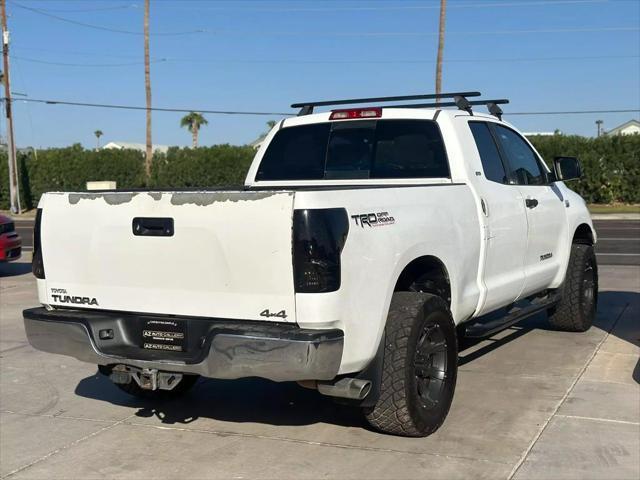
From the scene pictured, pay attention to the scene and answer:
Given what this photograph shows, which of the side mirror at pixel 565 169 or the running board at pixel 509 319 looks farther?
the side mirror at pixel 565 169

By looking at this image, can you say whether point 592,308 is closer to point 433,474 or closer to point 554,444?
point 554,444

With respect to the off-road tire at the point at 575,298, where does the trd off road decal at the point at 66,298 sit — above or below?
above

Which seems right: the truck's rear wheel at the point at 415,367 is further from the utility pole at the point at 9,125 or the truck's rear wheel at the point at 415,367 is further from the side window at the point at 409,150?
the utility pole at the point at 9,125

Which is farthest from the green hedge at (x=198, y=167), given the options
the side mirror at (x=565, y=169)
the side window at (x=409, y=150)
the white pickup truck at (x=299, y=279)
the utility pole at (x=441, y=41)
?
the white pickup truck at (x=299, y=279)

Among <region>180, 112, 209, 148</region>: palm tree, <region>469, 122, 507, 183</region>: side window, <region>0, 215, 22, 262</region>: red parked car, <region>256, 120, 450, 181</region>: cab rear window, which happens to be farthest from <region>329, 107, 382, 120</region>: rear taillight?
<region>180, 112, 209, 148</region>: palm tree

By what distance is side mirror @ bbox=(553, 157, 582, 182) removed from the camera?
6.83m

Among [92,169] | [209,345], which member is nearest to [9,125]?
[92,169]

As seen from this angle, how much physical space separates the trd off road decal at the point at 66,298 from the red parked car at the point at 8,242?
841 cm

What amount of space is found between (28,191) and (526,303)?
34.7 m

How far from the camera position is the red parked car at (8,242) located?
12.1 metres

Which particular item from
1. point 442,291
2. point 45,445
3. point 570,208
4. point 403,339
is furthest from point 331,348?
point 570,208

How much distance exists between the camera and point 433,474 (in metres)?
4.04

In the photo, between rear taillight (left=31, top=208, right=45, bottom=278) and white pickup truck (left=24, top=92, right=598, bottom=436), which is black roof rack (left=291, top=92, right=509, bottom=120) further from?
rear taillight (left=31, top=208, right=45, bottom=278)

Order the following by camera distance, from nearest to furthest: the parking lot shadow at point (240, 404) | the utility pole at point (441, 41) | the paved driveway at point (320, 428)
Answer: the paved driveway at point (320, 428)
the parking lot shadow at point (240, 404)
the utility pole at point (441, 41)
